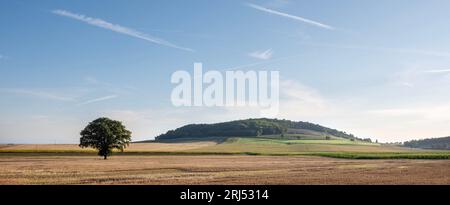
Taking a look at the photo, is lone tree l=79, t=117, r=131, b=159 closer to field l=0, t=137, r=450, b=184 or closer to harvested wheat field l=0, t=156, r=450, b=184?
field l=0, t=137, r=450, b=184

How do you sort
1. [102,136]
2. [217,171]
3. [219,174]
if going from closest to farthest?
[219,174] → [217,171] → [102,136]

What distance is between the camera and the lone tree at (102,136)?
9856cm

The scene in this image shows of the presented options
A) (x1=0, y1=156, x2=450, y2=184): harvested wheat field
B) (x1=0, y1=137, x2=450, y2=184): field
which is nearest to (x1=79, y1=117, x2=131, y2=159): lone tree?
(x1=0, y1=137, x2=450, y2=184): field

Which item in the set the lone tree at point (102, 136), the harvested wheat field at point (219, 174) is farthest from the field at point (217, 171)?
the lone tree at point (102, 136)

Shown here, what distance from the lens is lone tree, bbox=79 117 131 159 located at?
323ft

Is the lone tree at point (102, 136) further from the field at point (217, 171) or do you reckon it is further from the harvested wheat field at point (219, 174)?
the harvested wheat field at point (219, 174)

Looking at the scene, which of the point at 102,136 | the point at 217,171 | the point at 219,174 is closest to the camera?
the point at 219,174

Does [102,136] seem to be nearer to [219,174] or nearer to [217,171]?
[217,171]

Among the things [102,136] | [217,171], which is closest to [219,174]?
[217,171]

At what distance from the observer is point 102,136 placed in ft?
324
